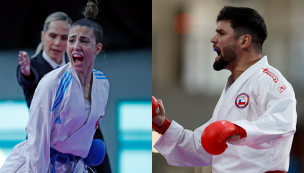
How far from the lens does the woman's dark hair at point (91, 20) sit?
2.15m

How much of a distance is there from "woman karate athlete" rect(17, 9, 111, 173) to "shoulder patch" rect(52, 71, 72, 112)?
0.18 metres

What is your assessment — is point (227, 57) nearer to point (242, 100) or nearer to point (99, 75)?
point (242, 100)

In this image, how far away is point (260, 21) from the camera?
2.17m

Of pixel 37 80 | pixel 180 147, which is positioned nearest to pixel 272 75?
pixel 180 147

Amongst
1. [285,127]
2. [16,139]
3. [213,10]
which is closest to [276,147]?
[285,127]

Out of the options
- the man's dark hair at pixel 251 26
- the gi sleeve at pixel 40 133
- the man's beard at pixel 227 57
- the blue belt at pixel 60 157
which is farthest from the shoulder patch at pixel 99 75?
the man's dark hair at pixel 251 26

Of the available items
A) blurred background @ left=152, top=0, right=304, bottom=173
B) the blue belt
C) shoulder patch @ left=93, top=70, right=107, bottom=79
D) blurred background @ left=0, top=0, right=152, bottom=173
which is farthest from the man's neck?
the blue belt

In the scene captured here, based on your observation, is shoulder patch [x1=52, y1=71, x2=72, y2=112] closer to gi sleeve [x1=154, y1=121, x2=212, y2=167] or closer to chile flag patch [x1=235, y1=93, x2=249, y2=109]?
gi sleeve [x1=154, y1=121, x2=212, y2=167]

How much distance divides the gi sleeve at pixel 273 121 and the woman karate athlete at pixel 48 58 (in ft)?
3.86

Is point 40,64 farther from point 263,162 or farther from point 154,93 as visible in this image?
point 263,162

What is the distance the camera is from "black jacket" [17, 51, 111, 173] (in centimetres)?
217

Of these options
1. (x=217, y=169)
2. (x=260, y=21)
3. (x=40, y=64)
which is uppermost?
(x=260, y=21)

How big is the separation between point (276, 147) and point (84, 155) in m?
1.36

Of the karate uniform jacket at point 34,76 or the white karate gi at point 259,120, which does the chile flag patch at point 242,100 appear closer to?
the white karate gi at point 259,120
